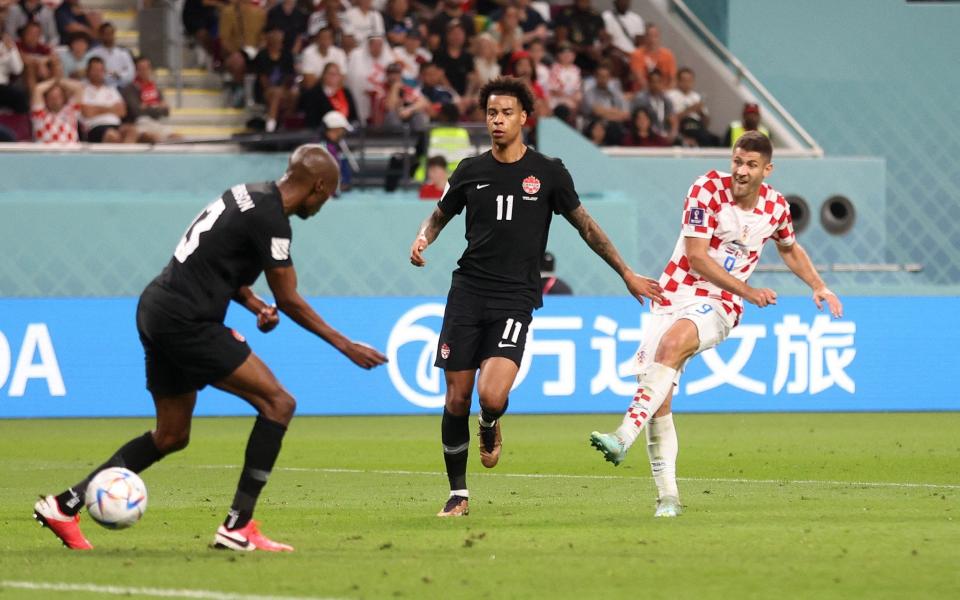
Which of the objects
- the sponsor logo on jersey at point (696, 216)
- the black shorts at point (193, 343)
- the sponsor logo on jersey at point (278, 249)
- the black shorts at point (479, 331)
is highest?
the sponsor logo on jersey at point (696, 216)

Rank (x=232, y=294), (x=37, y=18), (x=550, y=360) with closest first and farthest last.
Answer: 1. (x=232, y=294)
2. (x=550, y=360)
3. (x=37, y=18)

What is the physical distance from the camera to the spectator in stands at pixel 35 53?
68.0ft

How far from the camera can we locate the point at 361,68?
71.9 ft

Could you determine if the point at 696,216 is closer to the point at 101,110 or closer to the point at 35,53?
the point at 101,110

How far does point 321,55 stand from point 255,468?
1495cm

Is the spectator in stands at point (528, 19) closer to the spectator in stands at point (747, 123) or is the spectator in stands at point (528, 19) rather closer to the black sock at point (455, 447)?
the spectator in stands at point (747, 123)

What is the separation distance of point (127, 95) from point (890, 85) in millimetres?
11042


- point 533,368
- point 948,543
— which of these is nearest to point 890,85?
point 533,368

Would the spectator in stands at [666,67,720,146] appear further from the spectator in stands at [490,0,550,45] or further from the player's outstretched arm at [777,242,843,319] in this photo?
the player's outstretched arm at [777,242,843,319]

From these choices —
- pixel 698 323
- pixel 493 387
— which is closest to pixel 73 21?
pixel 493 387

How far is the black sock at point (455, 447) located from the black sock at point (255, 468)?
1861mm

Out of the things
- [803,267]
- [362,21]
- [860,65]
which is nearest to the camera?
[803,267]

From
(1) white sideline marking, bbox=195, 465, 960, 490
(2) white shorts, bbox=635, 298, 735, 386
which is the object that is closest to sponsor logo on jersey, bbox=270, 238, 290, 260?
(2) white shorts, bbox=635, 298, 735, 386

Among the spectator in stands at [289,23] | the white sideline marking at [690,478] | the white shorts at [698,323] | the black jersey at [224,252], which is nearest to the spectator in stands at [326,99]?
the spectator in stands at [289,23]
